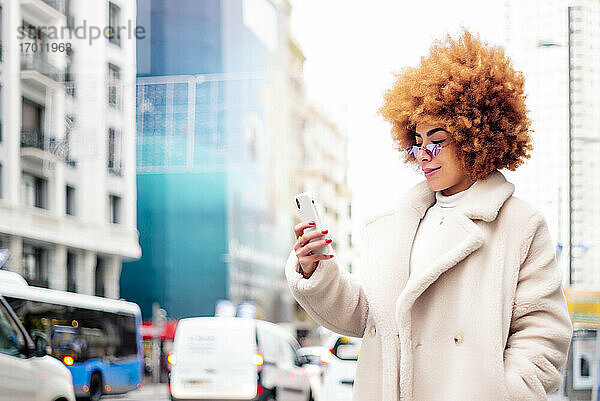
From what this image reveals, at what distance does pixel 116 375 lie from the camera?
6.19 metres

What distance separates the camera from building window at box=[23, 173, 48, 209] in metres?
5.14

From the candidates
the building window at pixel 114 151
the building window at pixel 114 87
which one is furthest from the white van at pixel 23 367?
the building window at pixel 114 87

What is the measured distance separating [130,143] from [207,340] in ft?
10.0

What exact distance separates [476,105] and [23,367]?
134 inches

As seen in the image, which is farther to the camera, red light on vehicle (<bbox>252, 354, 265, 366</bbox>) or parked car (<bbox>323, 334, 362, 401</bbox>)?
red light on vehicle (<bbox>252, 354, 265, 366</bbox>)

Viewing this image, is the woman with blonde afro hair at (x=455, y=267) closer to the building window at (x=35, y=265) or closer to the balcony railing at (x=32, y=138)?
the building window at (x=35, y=265)

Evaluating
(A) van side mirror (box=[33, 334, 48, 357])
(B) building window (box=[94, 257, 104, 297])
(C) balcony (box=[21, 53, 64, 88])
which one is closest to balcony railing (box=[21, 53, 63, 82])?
(C) balcony (box=[21, 53, 64, 88])

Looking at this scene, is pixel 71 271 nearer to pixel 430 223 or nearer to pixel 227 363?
pixel 227 363

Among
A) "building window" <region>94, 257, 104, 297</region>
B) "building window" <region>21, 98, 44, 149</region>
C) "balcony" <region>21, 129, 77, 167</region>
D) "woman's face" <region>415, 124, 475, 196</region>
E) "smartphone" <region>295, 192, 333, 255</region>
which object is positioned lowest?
"building window" <region>94, 257, 104, 297</region>

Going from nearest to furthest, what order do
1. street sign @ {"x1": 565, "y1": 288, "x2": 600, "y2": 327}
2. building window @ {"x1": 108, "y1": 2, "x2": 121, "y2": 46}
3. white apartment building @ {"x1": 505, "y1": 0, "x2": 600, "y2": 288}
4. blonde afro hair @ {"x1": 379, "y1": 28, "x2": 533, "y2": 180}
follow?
blonde afro hair @ {"x1": 379, "y1": 28, "x2": 533, "y2": 180}
building window @ {"x1": 108, "y1": 2, "x2": 121, "y2": 46}
street sign @ {"x1": 565, "y1": 288, "x2": 600, "y2": 327}
white apartment building @ {"x1": 505, "y1": 0, "x2": 600, "y2": 288}

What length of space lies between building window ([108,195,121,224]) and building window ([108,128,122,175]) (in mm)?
163

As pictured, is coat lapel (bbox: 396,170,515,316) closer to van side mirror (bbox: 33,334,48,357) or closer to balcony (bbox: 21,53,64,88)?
van side mirror (bbox: 33,334,48,357)

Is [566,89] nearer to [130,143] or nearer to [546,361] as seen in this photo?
[130,143]

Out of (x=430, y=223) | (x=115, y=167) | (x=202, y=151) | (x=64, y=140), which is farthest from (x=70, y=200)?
(x=430, y=223)
